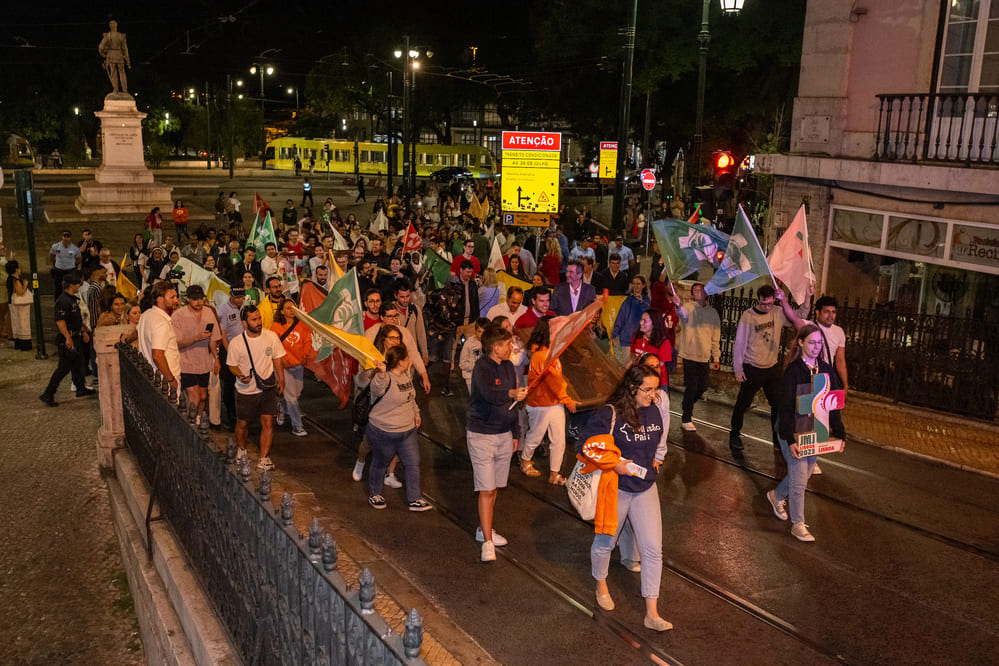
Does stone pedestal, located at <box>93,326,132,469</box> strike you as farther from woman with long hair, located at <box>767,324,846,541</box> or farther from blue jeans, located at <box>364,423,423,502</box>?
woman with long hair, located at <box>767,324,846,541</box>

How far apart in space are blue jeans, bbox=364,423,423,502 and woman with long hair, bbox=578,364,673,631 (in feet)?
7.33

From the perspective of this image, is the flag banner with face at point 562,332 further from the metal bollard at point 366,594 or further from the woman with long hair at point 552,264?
the woman with long hair at point 552,264

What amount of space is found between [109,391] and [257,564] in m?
5.45

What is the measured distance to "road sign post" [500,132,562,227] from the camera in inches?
791

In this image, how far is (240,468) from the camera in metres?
4.75

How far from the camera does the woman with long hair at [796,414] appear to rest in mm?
7621

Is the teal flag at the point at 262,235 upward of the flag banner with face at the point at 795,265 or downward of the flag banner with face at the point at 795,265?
downward

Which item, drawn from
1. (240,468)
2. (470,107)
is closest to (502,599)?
(240,468)

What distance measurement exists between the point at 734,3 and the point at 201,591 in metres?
16.6

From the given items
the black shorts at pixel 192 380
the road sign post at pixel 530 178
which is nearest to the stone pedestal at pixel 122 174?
the road sign post at pixel 530 178

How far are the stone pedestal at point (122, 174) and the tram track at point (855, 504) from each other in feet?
98.1

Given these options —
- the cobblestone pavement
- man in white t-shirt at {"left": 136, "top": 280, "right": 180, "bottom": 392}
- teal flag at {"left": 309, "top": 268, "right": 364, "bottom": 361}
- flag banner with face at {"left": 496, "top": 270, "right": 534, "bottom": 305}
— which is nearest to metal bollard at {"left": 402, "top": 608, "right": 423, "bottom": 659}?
the cobblestone pavement

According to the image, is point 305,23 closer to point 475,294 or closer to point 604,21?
point 604,21

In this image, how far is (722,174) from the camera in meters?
20.8
